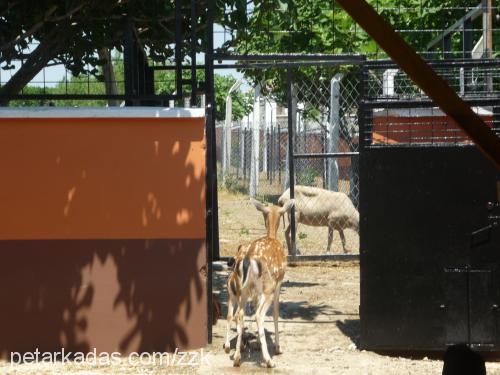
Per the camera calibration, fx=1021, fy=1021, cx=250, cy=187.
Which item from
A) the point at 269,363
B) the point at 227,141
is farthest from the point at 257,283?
the point at 227,141

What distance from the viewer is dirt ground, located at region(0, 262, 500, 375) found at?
795cm

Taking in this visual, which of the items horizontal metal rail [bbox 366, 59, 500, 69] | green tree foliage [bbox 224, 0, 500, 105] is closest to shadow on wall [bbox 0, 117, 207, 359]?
horizontal metal rail [bbox 366, 59, 500, 69]

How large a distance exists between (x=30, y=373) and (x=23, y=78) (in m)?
2.63

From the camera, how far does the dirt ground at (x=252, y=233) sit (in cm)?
1574

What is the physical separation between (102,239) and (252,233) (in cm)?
1003

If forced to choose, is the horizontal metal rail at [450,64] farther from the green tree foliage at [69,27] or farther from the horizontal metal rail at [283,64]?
the green tree foliage at [69,27]

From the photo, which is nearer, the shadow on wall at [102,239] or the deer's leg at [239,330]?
the deer's leg at [239,330]

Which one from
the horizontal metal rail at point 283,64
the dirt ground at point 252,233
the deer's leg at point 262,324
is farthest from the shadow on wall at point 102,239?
the dirt ground at point 252,233

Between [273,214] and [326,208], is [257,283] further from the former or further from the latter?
[326,208]

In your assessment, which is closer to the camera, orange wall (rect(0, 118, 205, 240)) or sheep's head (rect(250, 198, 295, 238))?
orange wall (rect(0, 118, 205, 240))

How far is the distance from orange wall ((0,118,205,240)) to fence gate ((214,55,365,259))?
1.18 metres

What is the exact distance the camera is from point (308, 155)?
39.2 feet

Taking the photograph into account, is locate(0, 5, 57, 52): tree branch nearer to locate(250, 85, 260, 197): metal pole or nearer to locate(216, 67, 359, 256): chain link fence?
locate(216, 67, 359, 256): chain link fence

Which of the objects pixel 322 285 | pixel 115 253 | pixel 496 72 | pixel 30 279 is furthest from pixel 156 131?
pixel 322 285
